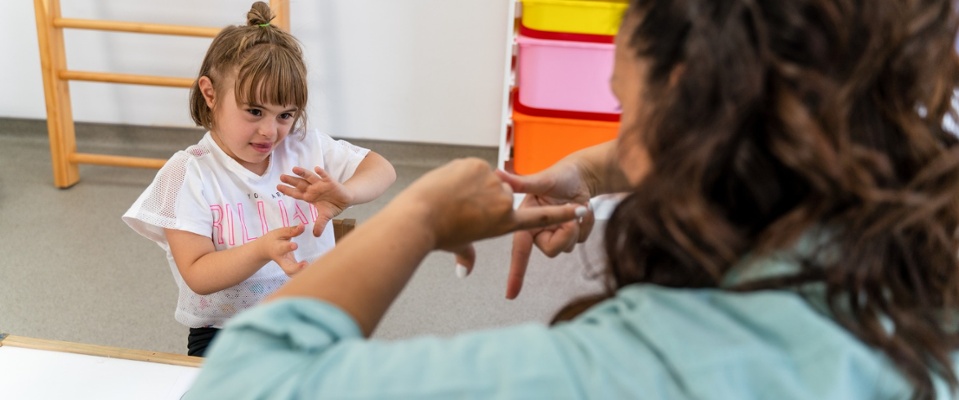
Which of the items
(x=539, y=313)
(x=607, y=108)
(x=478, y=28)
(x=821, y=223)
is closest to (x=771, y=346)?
(x=821, y=223)

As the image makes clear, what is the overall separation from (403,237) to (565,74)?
192 centimetres

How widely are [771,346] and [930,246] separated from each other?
15 cm

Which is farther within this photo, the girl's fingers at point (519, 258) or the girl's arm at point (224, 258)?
the girl's arm at point (224, 258)

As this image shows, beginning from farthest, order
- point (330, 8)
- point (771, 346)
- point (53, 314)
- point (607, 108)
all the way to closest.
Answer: point (330, 8)
point (607, 108)
point (53, 314)
point (771, 346)

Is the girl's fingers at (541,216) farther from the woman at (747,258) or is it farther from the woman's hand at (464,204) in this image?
the woman at (747,258)

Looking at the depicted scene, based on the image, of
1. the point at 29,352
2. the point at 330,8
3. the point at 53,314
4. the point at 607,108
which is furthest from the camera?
the point at 330,8

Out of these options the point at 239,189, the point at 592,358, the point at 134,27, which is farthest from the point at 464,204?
the point at 134,27

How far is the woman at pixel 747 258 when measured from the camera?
472 mm

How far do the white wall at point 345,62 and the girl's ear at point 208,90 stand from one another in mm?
1425

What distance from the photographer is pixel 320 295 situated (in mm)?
526

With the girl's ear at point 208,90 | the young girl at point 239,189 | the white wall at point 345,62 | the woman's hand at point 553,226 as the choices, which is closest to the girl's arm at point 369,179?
the young girl at point 239,189

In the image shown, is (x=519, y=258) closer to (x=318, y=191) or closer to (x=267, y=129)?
(x=318, y=191)

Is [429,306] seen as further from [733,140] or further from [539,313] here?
[733,140]

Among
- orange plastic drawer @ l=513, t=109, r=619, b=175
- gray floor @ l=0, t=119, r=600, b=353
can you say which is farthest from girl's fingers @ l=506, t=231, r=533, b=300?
orange plastic drawer @ l=513, t=109, r=619, b=175
